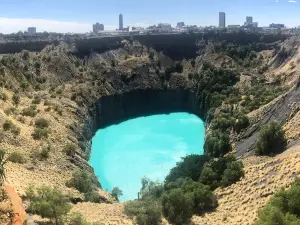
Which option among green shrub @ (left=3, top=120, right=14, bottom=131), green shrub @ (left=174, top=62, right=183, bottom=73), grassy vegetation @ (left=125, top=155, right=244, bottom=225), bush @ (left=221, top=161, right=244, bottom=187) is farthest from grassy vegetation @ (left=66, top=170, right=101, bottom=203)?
green shrub @ (left=174, top=62, right=183, bottom=73)

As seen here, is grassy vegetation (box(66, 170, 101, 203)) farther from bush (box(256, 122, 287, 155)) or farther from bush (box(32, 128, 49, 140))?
bush (box(256, 122, 287, 155))

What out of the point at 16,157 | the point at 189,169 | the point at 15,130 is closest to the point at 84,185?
the point at 16,157

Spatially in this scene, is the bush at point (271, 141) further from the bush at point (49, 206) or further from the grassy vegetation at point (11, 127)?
the grassy vegetation at point (11, 127)

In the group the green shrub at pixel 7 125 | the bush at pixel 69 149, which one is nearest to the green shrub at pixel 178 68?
the bush at pixel 69 149

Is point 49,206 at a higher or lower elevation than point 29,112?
lower

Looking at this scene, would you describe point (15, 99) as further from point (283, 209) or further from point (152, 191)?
point (283, 209)

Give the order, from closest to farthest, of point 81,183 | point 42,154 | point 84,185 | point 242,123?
point 84,185 < point 81,183 < point 42,154 < point 242,123

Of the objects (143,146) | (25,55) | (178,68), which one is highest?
(25,55)
